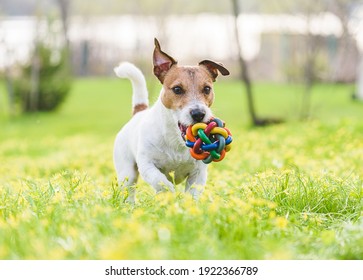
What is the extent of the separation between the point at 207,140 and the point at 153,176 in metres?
0.60

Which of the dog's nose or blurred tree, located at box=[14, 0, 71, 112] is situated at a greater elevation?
the dog's nose

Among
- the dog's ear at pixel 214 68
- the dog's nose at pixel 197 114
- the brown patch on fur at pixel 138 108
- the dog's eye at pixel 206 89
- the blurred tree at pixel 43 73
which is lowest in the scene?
the blurred tree at pixel 43 73

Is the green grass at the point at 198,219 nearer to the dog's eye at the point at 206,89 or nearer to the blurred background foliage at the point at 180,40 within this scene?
the dog's eye at the point at 206,89

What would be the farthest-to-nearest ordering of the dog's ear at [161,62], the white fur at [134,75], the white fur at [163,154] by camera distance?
1. the white fur at [134,75]
2. the dog's ear at [161,62]
3. the white fur at [163,154]

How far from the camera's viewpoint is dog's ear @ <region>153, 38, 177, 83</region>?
501 centimetres

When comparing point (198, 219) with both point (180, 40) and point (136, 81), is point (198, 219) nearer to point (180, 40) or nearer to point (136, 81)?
point (136, 81)

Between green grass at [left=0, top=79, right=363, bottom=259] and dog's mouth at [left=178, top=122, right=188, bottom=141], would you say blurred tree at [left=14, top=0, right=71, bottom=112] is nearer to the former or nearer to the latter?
green grass at [left=0, top=79, right=363, bottom=259]

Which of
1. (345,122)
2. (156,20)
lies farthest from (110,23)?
(345,122)

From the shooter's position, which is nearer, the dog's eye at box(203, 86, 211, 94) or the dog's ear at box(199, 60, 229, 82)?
the dog's eye at box(203, 86, 211, 94)

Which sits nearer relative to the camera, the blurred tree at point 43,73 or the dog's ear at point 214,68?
the dog's ear at point 214,68

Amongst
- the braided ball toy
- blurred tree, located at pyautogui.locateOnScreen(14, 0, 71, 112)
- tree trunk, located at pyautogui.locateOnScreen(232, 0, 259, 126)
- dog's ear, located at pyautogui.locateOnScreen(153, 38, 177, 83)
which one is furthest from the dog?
blurred tree, located at pyautogui.locateOnScreen(14, 0, 71, 112)

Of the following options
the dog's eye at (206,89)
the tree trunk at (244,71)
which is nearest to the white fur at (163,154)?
the dog's eye at (206,89)

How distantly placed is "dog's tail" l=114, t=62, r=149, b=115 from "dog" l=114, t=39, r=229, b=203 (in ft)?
2.38

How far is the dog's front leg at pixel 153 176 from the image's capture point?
461cm
